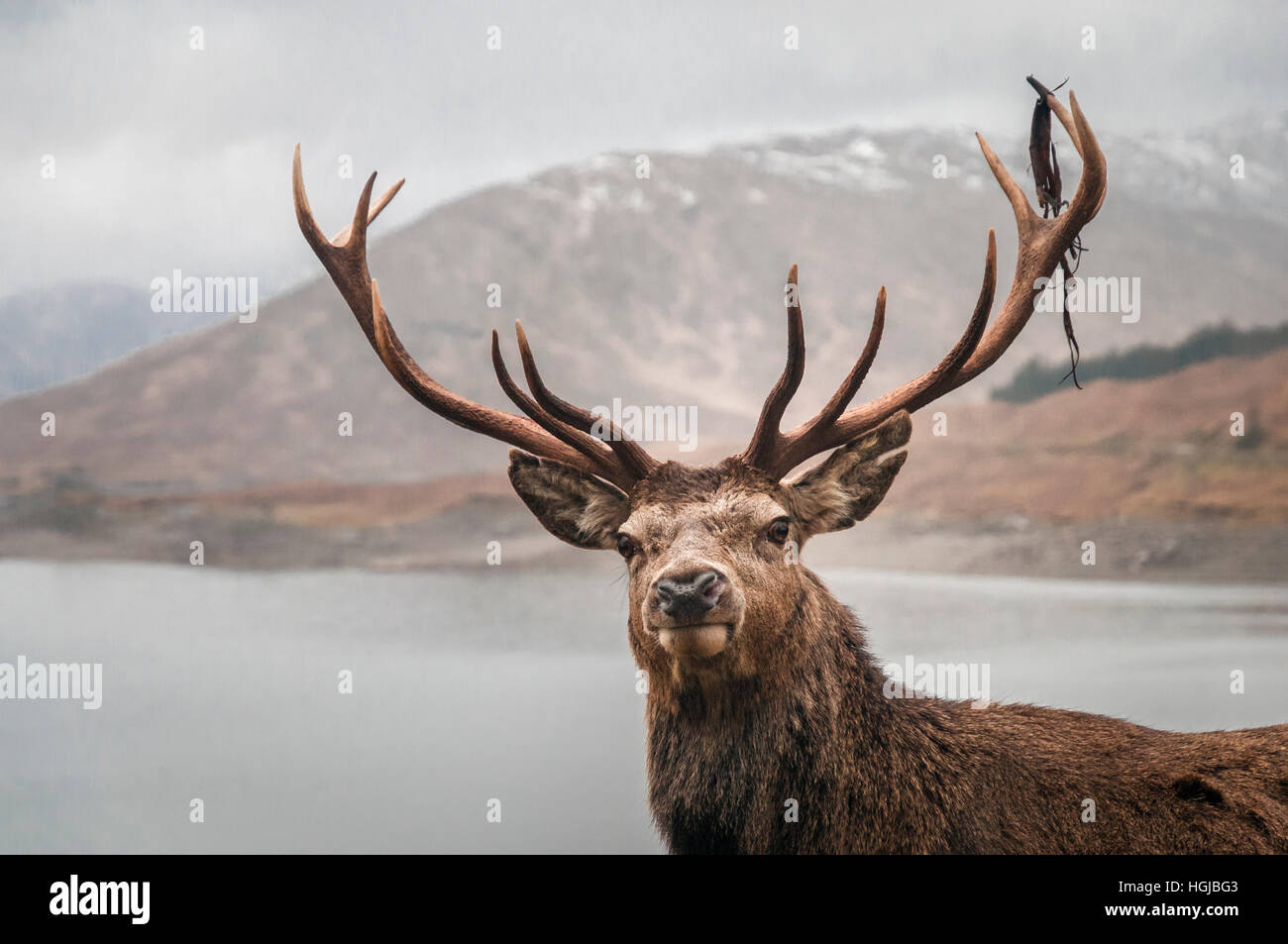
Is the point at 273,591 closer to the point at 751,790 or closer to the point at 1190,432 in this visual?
the point at 1190,432

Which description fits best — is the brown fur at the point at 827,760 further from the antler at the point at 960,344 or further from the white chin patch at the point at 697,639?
the antler at the point at 960,344

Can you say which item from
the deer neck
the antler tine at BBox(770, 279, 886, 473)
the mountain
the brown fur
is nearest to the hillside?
the mountain

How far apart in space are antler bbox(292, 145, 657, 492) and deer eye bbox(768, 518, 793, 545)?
0.56 meters

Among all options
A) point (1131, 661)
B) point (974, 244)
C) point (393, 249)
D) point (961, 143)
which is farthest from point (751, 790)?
point (961, 143)

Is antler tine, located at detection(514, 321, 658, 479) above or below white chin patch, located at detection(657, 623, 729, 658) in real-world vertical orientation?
above

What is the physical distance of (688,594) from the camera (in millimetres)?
3695

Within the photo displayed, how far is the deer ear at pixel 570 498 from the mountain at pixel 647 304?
552 inches

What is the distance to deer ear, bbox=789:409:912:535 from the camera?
4395 mm

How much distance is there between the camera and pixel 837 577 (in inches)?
695

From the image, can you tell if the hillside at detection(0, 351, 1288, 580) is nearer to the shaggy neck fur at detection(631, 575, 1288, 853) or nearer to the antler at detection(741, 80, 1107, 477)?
the antler at detection(741, 80, 1107, 477)

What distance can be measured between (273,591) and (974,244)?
1708 centimetres

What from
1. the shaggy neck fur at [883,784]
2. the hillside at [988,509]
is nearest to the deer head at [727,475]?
the shaggy neck fur at [883,784]

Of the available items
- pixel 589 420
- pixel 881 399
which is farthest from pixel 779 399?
pixel 589 420

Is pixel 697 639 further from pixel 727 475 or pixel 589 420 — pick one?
pixel 589 420
